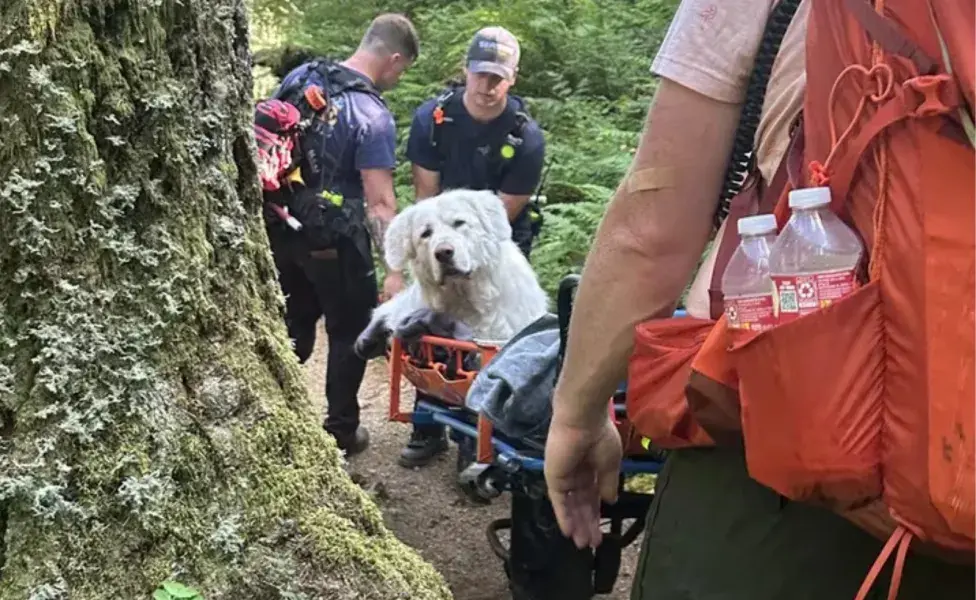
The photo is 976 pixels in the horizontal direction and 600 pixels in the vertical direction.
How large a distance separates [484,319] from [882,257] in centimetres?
458

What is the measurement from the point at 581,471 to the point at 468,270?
12.6ft

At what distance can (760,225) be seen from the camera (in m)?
1.25

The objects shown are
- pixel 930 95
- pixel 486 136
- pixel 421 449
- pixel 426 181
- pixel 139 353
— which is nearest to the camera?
pixel 930 95

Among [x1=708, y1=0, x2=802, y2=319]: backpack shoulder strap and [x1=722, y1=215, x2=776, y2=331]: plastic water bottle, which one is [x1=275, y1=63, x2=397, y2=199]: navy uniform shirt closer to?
[x1=708, y1=0, x2=802, y2=319]: backpack shoulder strap

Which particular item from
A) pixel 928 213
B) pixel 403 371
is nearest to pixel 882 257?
pixel 928 213

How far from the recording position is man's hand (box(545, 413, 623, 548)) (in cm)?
170

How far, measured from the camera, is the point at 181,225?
2662 mm

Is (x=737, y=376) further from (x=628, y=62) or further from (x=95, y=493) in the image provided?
(x=628, y=62)

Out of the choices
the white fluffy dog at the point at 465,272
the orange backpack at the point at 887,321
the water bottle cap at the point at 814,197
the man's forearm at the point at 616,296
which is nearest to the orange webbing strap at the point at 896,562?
the orange backpack at the point at 887,321

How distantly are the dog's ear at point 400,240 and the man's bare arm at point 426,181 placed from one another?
101 centimetres

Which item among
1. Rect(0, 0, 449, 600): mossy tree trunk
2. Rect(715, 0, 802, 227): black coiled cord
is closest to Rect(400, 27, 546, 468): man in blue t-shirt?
Rect(0, 0, 449, 600): mossy tree trunk

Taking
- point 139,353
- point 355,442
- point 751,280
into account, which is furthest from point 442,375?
point 751,280

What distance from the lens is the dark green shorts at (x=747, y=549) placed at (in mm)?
1248

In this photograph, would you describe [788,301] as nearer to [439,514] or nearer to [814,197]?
[814,197]
